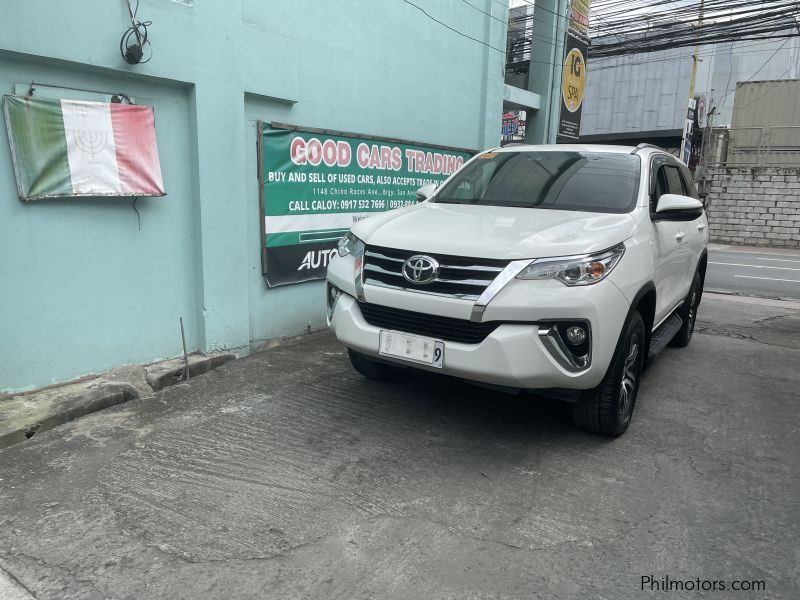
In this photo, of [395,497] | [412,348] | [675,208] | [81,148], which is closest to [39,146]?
[81,148]

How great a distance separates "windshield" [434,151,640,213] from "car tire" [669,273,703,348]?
213 centimetres

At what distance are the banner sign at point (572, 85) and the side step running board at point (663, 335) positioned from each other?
246 inches

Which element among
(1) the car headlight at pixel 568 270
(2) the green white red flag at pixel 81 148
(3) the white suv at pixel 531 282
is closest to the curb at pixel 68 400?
(2) the green white red flag at pixel 81 148

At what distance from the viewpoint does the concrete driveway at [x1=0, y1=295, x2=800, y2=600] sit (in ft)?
7.95

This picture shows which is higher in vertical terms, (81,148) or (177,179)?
(81,148)

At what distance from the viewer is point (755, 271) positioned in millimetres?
13609

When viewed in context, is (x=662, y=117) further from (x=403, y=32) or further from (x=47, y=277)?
(x=47, y=277)

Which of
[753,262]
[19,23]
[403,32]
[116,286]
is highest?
[403,32]

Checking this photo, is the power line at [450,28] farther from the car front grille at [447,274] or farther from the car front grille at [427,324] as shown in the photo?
the car front grille at [427,324]

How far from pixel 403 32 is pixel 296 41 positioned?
1.87 meters

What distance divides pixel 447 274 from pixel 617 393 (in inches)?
50.4

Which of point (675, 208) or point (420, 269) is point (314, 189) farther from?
point (675, 208)

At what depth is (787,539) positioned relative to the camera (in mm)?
2723

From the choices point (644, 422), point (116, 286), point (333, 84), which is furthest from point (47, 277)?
point (644, 422)
